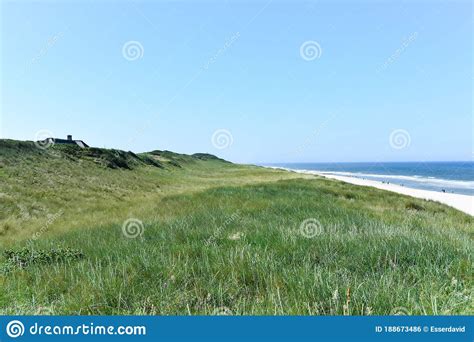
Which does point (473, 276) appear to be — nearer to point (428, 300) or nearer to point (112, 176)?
point (428, 300)

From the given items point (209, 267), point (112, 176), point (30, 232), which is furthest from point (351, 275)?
point (112, 176)

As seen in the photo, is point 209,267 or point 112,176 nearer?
point 209,267

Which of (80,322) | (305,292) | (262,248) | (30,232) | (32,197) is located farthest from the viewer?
(32,197)

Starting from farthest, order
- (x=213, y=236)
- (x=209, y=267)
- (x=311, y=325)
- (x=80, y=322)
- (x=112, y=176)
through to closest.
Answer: (x=112, y=176) < (x=213, y=236) < (x=209, y=267) < (x=80, y=322) < (x=311, y=325)

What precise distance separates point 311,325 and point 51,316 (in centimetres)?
261

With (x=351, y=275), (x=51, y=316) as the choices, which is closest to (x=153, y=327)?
(x=51, y=316)

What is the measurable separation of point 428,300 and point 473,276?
125 centimetres

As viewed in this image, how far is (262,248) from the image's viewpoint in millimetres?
5676

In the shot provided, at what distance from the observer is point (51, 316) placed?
3.29 meters

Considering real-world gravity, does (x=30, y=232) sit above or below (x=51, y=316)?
below

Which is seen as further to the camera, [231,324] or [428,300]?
[428,300]

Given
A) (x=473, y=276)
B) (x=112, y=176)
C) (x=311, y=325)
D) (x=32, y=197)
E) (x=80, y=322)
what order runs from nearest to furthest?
(x=311, y=325) → (x=80, y=322) → (x=473, y=276) → (x=32, y=197) → (x=112, y=176)

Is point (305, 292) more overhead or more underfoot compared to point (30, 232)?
more overhead

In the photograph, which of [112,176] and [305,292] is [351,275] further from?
[112,176]
